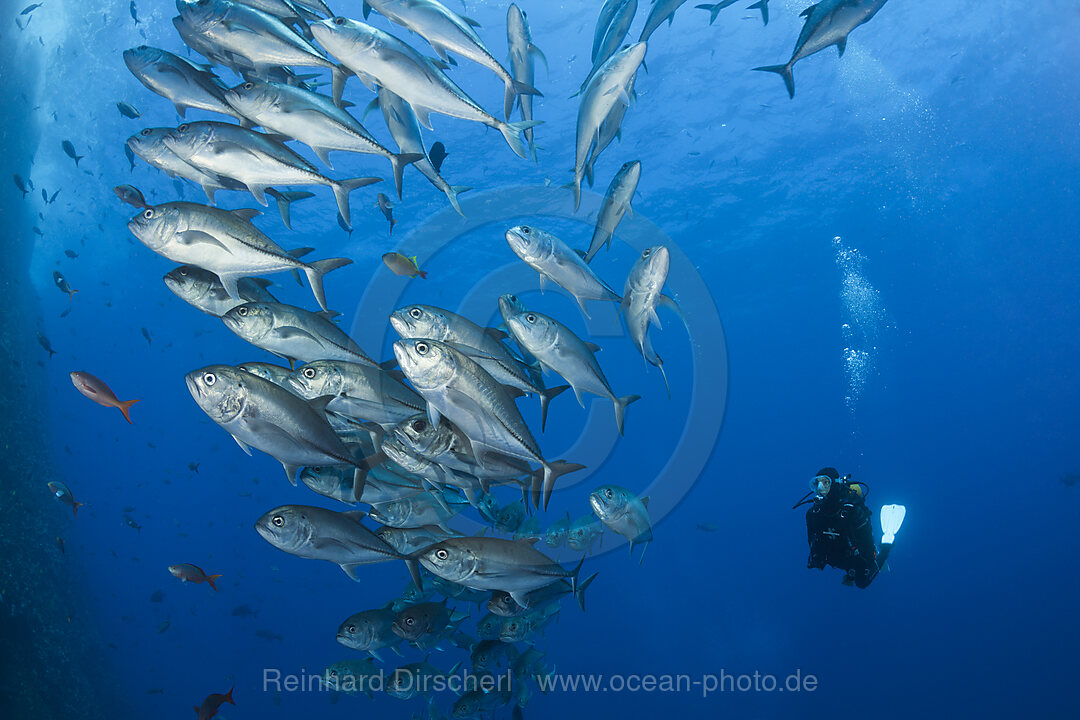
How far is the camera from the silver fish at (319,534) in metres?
3.17

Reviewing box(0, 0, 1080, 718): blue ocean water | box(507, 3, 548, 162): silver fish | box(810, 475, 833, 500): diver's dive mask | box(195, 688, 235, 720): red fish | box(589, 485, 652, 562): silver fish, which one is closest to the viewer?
box(507, 3, 548, 162): silver fish

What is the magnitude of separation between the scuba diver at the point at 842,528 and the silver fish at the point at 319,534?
637cm

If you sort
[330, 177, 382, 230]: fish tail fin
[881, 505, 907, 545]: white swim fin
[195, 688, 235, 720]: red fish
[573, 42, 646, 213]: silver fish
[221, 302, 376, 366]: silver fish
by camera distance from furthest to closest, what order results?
1. [881, 505, 907, 545]: white swim fin
2. [195, 688, 235, 720]: red fish
3. [573, 42, 646, 213]: silver fish
4. [330, 177, 382, 230]: fish tail fin
5. [221, 302, 376, 366]: silver fish

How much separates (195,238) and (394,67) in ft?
5.02

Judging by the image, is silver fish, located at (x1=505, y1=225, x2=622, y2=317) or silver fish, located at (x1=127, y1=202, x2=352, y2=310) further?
silver fish, located at (x1=505, y1=225, x2=622, y2=317)

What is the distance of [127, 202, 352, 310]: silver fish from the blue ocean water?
4.98ft

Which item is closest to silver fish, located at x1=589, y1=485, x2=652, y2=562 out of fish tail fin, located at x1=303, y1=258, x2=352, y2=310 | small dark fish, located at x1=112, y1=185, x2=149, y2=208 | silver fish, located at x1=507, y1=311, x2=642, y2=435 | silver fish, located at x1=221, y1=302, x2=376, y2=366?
silver fish, located at x1=507, y1=311, x2=642, y2=435

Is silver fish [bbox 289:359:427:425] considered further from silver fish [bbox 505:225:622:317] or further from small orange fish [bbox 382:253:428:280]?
small orange fish [bbox 382:253:428:280]

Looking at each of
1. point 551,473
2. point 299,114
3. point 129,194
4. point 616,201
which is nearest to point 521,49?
point 616,201

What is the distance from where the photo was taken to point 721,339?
132 ft

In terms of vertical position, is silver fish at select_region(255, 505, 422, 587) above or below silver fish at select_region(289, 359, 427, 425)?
below

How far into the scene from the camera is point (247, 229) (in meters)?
2.88

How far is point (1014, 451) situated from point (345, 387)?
242ft

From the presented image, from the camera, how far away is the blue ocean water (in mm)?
17766
